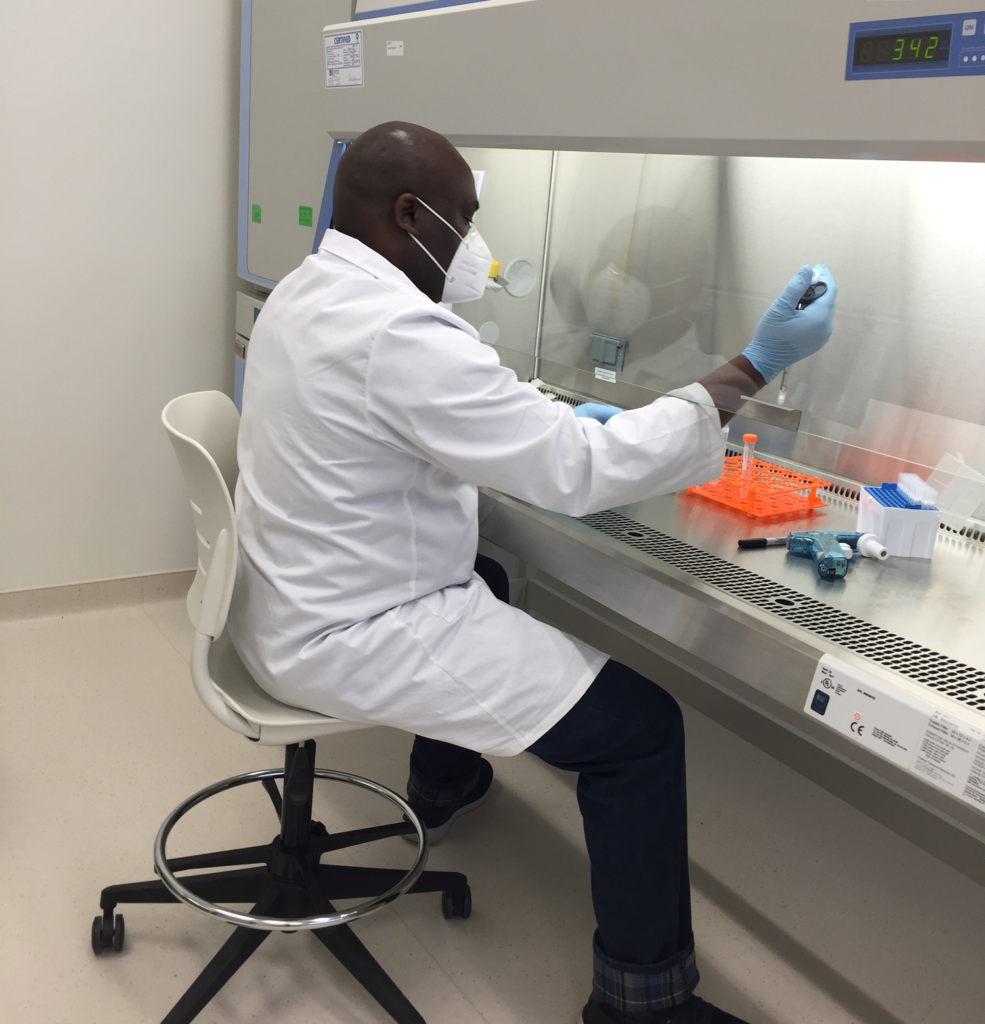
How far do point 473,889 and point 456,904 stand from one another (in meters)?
0.11

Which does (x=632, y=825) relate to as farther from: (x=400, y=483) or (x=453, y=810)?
(x=453, y=810)

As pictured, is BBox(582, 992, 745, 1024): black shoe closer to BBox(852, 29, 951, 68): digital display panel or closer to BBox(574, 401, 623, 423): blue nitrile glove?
BBox(574, 401, 623, 423): blue nitrile glove

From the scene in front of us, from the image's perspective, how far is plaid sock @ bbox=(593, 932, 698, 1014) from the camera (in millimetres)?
1423

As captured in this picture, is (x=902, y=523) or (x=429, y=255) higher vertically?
(x=429, y=255)

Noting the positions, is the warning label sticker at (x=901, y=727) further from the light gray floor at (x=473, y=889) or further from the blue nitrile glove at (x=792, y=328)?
the light gray floor at (x=473, y=889)

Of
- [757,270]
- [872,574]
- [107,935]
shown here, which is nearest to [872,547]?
[872,574]

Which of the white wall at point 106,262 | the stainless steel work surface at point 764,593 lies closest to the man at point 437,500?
the stainless steel work surface at point 764,593

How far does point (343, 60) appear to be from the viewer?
207 centimetres

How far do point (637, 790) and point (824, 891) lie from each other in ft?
2.82

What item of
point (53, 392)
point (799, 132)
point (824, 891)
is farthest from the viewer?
point (53, 392)

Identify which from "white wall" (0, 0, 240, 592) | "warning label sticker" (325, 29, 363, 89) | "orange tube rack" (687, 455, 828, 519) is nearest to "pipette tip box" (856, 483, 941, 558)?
"orange tube rack" (687, 455, 828, 519)

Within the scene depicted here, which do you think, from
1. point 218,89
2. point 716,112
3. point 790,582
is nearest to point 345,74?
point 218,89

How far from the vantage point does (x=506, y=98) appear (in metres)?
1.61

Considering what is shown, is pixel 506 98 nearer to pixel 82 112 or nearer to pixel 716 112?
pixel 716 112
